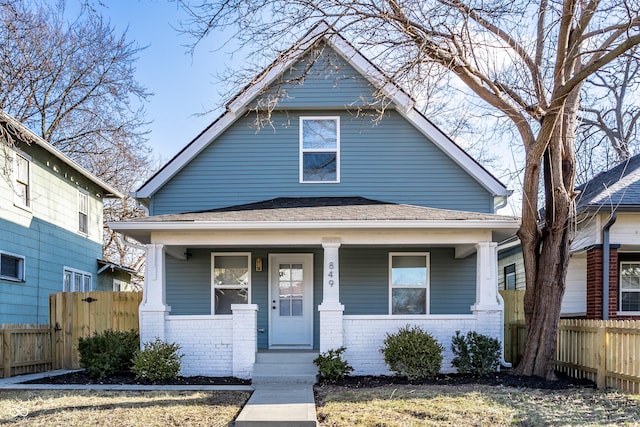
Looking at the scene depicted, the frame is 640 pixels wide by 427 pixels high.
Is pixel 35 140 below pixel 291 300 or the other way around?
the other way around

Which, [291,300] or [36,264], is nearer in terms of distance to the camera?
[291,300]

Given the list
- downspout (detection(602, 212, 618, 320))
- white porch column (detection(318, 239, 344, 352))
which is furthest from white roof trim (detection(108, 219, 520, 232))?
downspout (detection(602, 212, 618, 320))

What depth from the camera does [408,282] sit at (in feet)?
37.0

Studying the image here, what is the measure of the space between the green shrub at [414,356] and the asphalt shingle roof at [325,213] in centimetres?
201

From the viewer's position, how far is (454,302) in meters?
11.2

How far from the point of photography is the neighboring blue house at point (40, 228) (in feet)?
37.4

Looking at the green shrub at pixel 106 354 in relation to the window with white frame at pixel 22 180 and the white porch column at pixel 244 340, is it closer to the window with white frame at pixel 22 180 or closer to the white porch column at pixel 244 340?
the white porch column at pixel 244 340

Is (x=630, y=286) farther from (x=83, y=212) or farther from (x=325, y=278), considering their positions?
(x=83, y=212)

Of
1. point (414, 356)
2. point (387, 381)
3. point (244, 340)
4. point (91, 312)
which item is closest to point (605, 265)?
point (414, 356)

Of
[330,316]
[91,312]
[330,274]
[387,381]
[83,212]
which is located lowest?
[387,381]

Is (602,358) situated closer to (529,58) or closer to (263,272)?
(529,58)

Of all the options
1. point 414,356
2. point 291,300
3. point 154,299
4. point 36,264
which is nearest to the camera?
point 414,356

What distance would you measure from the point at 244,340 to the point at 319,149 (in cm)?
437

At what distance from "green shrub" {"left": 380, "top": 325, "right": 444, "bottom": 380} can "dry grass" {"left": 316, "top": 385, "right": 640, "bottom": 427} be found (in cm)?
73
